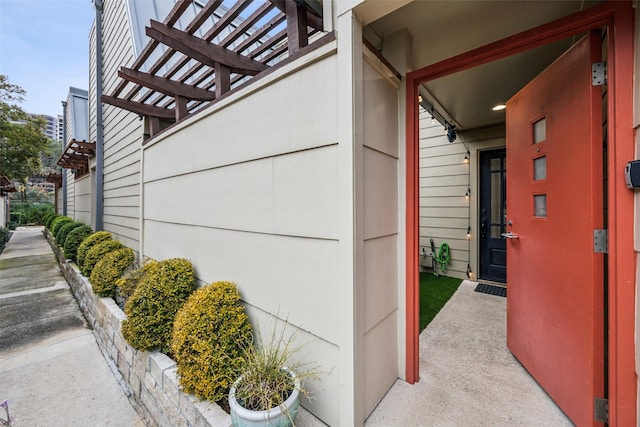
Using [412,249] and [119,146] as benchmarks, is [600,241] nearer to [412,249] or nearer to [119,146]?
[412,249]

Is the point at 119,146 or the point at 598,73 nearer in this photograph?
the point at 598,73

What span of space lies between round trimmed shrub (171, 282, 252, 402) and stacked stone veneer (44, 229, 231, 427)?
10 cm

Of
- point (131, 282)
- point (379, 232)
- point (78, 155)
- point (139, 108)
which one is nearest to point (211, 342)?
point (379, 232)

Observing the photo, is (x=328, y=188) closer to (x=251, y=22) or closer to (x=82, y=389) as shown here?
(x=251, y=22)

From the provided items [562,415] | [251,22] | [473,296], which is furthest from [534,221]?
[251,22]

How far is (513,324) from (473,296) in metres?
1.57

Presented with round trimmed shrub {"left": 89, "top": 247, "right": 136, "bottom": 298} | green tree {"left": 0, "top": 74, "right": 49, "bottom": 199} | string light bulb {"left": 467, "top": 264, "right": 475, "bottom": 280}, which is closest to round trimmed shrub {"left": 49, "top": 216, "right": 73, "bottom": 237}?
green tree {"left": 0, "top": 74, "right": 49, "bottom": 199}

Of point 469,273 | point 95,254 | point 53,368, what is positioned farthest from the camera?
point 469,273

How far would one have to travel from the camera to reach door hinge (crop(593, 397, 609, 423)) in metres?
1.33

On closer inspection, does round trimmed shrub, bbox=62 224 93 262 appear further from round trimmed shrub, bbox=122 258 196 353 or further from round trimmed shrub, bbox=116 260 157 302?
round trimmed shrub, bbox=122 258 196 353

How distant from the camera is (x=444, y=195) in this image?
465cm

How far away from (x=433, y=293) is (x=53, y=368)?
4.63 m

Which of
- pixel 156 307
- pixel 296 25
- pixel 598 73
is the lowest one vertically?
pixel 156 307

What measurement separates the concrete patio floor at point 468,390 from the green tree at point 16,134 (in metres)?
13.2
